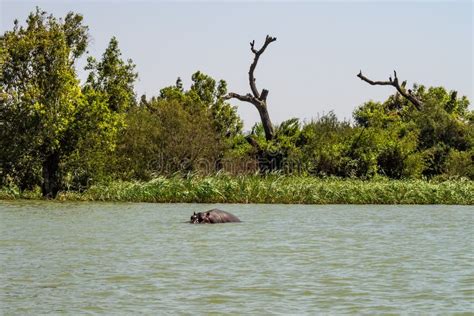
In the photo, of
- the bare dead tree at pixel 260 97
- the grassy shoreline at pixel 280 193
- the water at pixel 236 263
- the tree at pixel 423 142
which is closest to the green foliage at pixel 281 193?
the grassy shoreline at pixel 280 193

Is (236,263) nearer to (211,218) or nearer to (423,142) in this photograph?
(211,218)

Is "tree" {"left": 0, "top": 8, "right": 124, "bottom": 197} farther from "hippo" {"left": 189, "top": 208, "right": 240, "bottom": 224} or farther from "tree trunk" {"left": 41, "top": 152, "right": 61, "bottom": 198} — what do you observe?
"hippo" {"left": 189, "top": 208, "right": 240, "bottom": 224}

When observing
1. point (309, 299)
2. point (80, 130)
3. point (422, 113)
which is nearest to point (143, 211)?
point (80, 130)

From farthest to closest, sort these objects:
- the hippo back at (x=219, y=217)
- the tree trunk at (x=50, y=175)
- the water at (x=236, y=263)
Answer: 1. the tree trunk at (x=50, y=175)
2. the hippo back at (x=219, y=217)
3. the water at (x=236, y=263)

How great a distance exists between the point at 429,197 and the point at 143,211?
12.7 metres

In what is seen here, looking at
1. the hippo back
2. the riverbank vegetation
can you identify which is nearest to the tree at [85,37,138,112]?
the riverbank vegetation

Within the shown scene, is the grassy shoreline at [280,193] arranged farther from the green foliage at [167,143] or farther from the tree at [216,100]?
the tree at [216,100]

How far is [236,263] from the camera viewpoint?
1795 cm

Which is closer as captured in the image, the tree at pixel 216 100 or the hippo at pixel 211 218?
the hippo at pixel 211 218

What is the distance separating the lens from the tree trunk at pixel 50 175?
39625 millimetres

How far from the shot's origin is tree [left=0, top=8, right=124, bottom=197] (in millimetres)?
38562

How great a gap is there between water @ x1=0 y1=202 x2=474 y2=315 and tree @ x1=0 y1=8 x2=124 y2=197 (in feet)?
25.7

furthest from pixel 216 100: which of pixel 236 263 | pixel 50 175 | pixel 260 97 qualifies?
pixel 236 263

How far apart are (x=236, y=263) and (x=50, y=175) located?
23295mm
